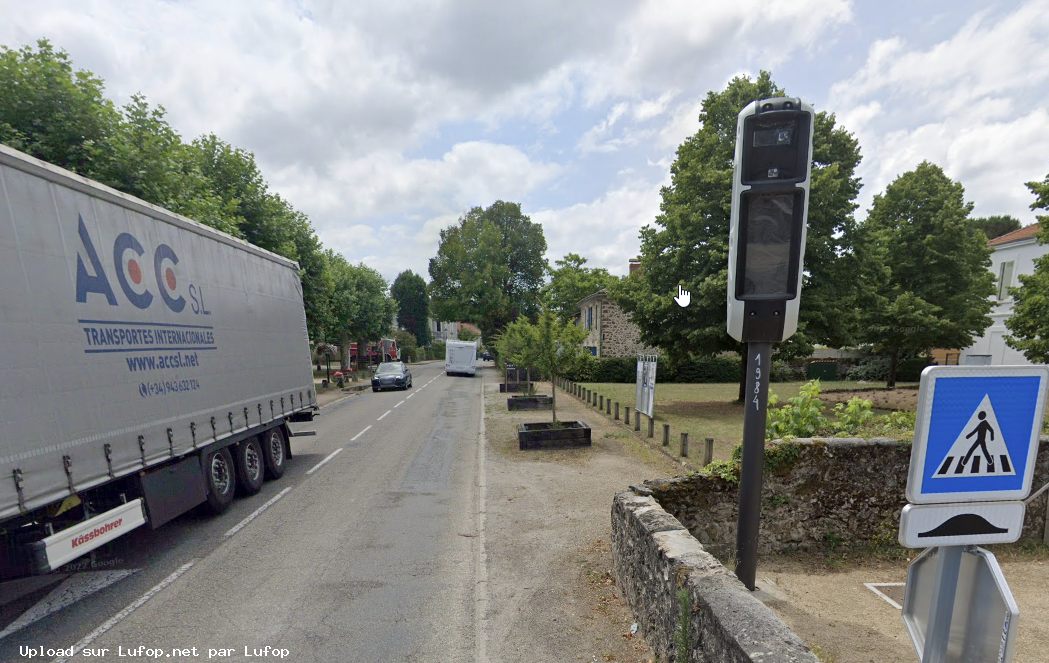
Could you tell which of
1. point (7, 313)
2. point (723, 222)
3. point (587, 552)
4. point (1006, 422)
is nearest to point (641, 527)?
point (587, 552)

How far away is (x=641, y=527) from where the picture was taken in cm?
443

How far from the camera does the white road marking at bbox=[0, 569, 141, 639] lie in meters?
4.61

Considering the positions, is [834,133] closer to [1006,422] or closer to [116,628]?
[1006,422]

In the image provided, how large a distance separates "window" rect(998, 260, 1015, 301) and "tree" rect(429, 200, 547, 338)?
33934 millimetres

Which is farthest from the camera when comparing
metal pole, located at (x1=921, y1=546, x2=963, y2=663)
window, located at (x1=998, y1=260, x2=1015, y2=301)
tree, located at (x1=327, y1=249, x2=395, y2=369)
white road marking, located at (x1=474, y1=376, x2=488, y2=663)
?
tree, located at (x1=327, y1=249, x2=395, y2=369)

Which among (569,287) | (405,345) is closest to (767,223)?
(569,287)

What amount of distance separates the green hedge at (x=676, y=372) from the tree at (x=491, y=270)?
15.6 m

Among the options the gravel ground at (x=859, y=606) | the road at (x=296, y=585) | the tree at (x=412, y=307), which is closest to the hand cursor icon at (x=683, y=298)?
the road at (x=296, y=585)

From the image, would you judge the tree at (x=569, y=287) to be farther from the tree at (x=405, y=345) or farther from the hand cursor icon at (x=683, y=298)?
the hand cursor icon at (x=683, y=298)

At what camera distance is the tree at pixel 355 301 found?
3094 centimetres

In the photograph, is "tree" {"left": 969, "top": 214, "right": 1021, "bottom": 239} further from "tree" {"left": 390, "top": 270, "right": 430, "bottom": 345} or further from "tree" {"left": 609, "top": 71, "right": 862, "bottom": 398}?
"tree" {"left": 390, "top": 270, "right": 430, "bottom": 345}

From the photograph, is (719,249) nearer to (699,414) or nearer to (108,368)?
(699,414)

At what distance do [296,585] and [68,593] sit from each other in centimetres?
235

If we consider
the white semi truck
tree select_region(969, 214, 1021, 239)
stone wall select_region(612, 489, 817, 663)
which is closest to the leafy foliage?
stone wall select_region(612, 489, 817, 663)
